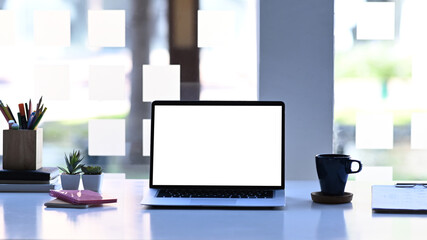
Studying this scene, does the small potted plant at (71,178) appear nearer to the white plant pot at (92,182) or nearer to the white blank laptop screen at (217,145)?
the white plant pot at (92,182)

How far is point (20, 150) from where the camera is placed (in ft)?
5.89

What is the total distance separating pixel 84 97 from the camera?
2725 mm

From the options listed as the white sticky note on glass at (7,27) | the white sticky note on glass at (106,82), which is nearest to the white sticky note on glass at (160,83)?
the white sticky note on glass at (106,82)

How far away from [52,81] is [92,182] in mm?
1128

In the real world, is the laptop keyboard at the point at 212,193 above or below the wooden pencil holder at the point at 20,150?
below

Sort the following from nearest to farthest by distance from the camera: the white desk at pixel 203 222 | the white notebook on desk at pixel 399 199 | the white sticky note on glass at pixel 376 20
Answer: the white desk at pixel 203 222
the white notebook on desk at pixel 399 199
the white sticky note on glass at pixel 376 20

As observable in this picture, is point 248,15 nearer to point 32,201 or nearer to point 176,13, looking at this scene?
point 176,13

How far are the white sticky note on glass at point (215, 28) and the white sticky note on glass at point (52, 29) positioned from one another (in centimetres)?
59

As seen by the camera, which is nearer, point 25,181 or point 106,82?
point 25,181

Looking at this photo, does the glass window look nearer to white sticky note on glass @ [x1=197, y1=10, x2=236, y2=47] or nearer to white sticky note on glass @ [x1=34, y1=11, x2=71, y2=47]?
white sticky note on glass @ [x1=197, y1=10, x2=236, y2=47]

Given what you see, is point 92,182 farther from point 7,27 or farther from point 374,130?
point 374,130

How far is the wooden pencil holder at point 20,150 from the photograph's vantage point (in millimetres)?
1788

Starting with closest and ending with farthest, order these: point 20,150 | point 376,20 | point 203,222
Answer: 1. point 203,222
2. point 20,150
3. point 376,20

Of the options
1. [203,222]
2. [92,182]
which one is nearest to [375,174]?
[92,182]
